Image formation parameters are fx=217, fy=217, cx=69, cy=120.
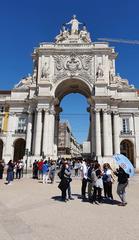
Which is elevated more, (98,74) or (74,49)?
(74,49)

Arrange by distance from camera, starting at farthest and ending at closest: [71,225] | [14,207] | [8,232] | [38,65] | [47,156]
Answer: [38,65]
[47,156]
[14,207]
[71,225]
[8,232]

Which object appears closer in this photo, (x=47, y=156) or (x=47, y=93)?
(x=47, y=156)

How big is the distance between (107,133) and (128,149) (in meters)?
8.94

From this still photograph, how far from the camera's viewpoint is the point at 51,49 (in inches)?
1698

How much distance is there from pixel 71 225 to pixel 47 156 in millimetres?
30782

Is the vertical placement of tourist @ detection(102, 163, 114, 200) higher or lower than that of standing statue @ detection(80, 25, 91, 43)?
lower

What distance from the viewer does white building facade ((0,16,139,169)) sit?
1518 inches

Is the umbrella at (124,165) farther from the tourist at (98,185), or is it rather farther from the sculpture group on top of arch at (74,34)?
the sculpture group on top of arch at (74,34)

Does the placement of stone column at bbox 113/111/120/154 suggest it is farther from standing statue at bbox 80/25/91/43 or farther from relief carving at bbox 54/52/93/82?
standing statue at bbox 80/25/91/43

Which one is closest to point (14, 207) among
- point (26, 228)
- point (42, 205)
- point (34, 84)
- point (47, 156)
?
point (42, 205)

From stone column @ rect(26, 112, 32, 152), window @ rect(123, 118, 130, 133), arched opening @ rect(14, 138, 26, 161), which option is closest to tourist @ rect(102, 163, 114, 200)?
stone column @ rect(26, 112, 32, 152)

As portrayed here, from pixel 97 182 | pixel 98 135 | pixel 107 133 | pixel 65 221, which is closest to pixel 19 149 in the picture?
pixel 98 135

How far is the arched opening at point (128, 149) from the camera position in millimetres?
41594

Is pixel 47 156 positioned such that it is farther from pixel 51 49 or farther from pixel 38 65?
pixel 51 49
